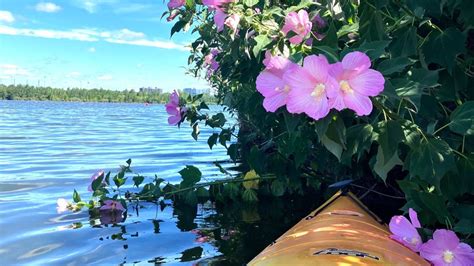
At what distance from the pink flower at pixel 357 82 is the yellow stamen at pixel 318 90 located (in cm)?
4

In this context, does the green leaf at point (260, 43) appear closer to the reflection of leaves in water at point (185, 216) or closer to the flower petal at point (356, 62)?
the flower petal at point (356, 62)

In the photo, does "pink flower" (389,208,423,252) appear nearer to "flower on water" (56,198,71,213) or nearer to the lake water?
the lake water

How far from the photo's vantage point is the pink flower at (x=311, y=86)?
4.97 ft

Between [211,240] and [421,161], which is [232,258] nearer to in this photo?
[211,240]

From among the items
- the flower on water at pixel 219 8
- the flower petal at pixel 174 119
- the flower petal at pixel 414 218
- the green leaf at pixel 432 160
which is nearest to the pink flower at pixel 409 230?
the flower petal at pixel 414 218

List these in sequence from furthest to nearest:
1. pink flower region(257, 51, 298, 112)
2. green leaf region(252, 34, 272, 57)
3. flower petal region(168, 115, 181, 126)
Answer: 1. flower petal region(168, 115, 181, 126)
2. green leaf region(252, 34, 272, 57)
3. pink flower region(257, 51, 298, 112)

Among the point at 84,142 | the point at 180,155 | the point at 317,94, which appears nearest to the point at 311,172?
the point at 317,94

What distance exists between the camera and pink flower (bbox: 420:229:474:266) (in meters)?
2.19

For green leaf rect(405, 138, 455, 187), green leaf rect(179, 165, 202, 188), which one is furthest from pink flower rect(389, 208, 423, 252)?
green leaf rect(179, 165, 202, 188)

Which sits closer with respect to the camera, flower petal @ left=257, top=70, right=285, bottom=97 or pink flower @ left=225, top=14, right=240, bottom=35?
flower petal @ left=257, top=70, right=285, bottom=97

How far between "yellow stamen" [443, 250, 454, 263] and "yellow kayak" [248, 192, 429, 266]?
24 cm

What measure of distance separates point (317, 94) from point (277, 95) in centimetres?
15

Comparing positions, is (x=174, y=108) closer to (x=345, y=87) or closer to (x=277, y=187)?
(x=277, y=187)

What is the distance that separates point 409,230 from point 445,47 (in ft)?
2.87
